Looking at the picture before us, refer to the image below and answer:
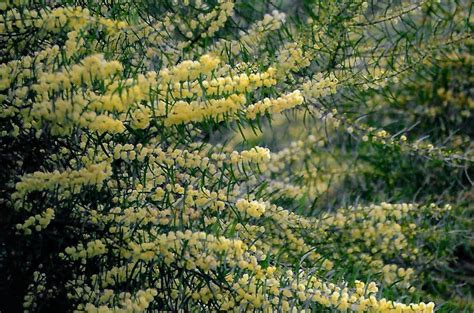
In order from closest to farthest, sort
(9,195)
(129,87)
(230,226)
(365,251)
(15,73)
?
(129,87) → (15,73) → (9,195) → (230,226) → (365,251)

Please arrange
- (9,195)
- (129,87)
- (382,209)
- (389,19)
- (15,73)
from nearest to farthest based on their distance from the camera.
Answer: (129,87) → (15,73) → (9,195) → (389,19) → (382,209)

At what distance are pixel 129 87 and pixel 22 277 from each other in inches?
33.2

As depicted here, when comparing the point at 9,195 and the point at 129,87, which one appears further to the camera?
the point at 9,195

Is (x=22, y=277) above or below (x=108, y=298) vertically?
above

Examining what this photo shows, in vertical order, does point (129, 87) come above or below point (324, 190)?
below

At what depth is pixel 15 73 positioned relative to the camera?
2291mm

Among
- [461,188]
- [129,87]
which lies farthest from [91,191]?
[461,188]

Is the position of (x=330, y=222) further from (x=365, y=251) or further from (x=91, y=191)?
(x=91, y=191)

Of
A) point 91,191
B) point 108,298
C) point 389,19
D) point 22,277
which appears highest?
point 389,19

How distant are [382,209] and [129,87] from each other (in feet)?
5.35

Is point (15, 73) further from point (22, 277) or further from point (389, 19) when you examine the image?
point (389, 19)

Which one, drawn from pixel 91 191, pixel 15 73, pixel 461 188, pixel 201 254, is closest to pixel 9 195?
pixel 91 191

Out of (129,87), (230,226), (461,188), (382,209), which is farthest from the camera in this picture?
(461,188)

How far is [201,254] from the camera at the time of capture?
2371 mm
